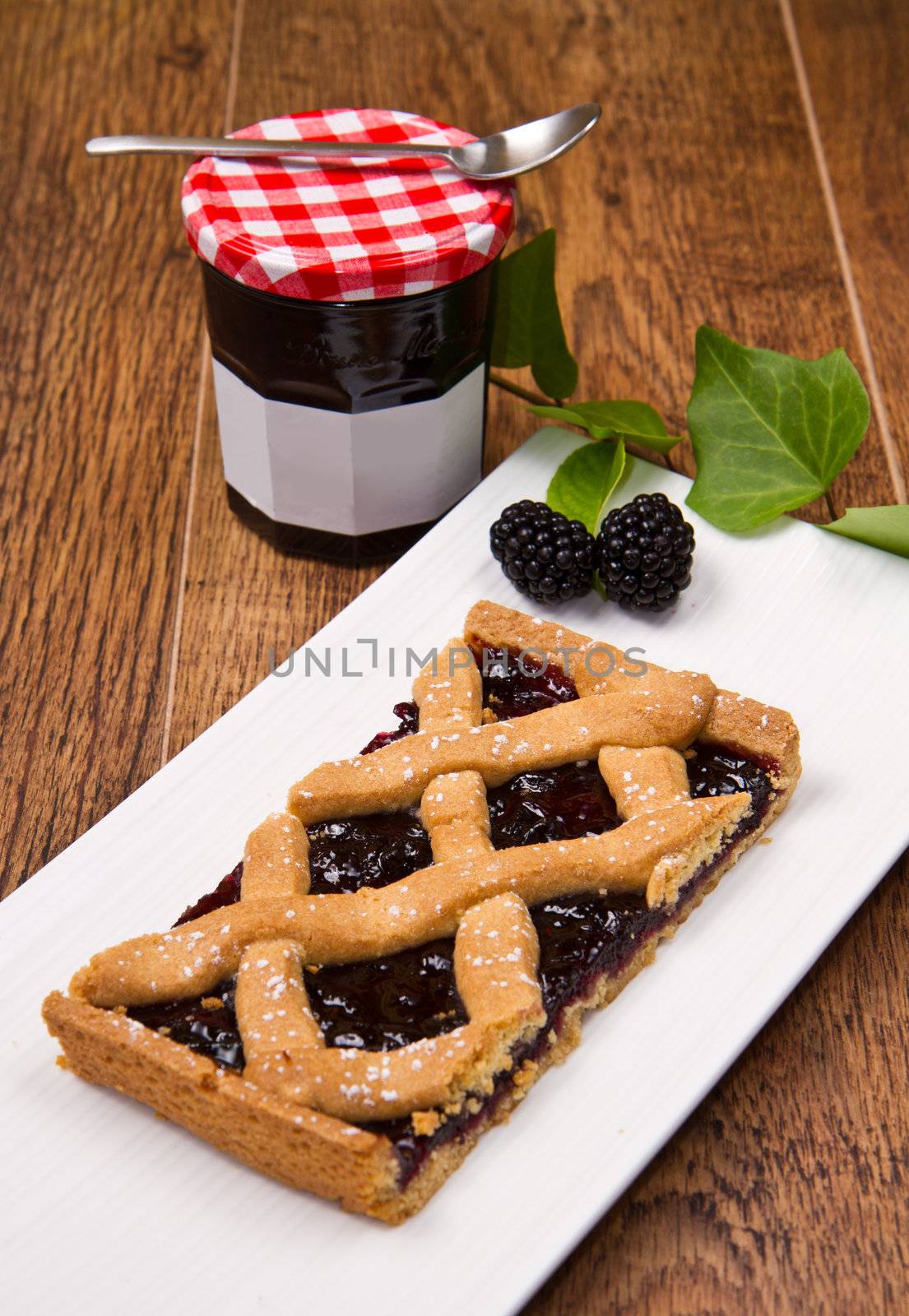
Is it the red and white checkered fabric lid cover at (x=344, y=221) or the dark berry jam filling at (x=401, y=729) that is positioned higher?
the red and white checkered fabric lid cover at (x=344, y=221)

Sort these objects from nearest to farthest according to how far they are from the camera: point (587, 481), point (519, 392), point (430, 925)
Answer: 1. point (430, 925)
2. point (587, 481)
3. point (519, 392)

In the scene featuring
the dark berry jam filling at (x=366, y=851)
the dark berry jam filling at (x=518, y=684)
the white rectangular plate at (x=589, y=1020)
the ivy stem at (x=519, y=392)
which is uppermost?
the ivy stem at (x=519, y=392)

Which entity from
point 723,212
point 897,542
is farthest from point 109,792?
point 723,212

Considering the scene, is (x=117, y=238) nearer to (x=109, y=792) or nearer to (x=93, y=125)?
(x=93, y=125)

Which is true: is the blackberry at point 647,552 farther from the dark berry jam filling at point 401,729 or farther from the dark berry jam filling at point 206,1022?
the dark berry jam filling at point 206,1022

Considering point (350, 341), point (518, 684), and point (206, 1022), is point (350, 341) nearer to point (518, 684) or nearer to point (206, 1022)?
point (518, 684)

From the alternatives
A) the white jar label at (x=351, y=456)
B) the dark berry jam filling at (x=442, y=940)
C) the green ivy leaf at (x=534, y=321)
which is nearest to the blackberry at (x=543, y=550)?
the white jar label at (x=351, y=456)

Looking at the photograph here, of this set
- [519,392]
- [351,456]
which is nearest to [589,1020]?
[351,456]
